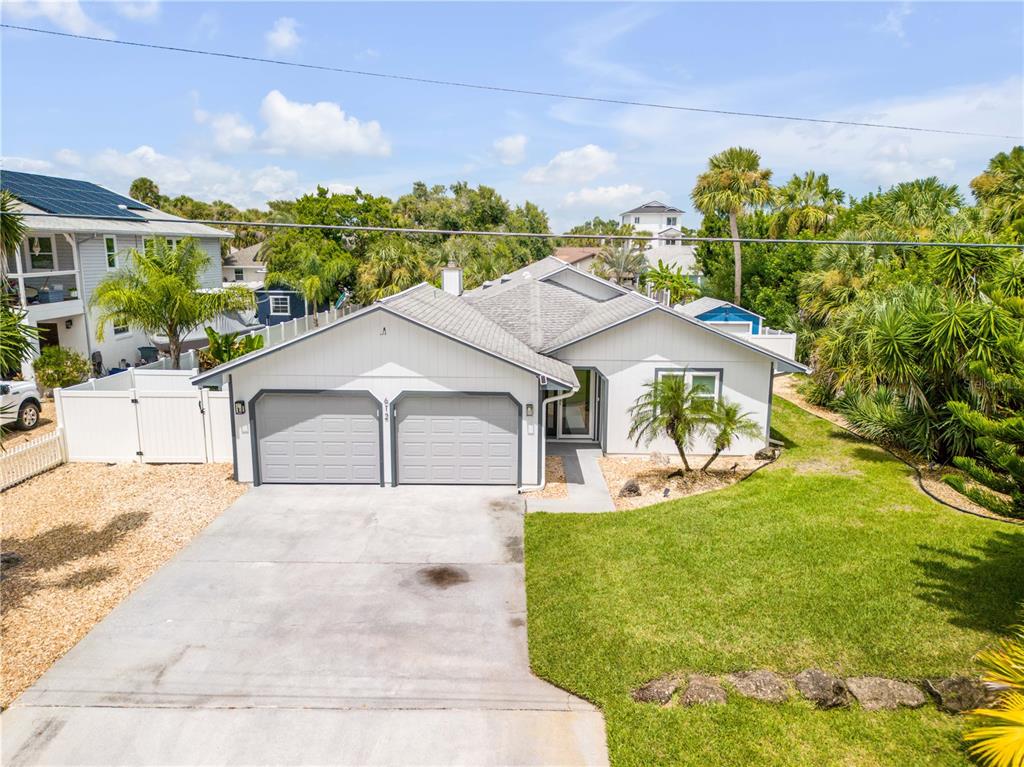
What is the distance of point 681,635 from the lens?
904 cm

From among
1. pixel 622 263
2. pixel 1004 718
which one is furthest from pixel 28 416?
pixel 622 263

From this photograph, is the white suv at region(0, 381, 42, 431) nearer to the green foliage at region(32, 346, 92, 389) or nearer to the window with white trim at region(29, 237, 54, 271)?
the green foliage at region(32, 346, 92, 389)

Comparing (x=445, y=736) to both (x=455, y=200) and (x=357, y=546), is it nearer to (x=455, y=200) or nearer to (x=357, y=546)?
(x=357, y=546)

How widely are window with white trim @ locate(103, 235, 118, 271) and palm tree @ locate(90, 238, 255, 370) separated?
18.8 ft

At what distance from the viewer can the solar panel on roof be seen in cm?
2581

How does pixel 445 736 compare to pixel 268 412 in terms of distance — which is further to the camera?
pixel 268 412

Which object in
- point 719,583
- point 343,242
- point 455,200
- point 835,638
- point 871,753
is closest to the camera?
point 871,753

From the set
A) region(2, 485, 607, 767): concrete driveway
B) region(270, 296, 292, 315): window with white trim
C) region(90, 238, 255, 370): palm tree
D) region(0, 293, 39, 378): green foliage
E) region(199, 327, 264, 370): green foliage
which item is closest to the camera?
region(2, 485, 607, 767): concrete driveway

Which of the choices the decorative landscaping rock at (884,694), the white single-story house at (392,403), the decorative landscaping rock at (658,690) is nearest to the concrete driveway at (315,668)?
the decorative landscaping rock at (658,690)

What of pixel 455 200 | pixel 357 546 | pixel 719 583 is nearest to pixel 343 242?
pixel 455 200

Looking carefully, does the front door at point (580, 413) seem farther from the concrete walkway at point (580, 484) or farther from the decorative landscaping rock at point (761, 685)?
the decorative landscaping rock at point (761, 685)

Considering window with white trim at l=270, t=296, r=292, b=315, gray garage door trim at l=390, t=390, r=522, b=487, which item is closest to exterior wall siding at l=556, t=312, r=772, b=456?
gray garage door trim at l=390, t=390, r=522, b=487

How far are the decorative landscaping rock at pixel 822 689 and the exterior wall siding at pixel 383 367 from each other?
8073 mm

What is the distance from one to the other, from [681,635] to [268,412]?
9.93 metres
